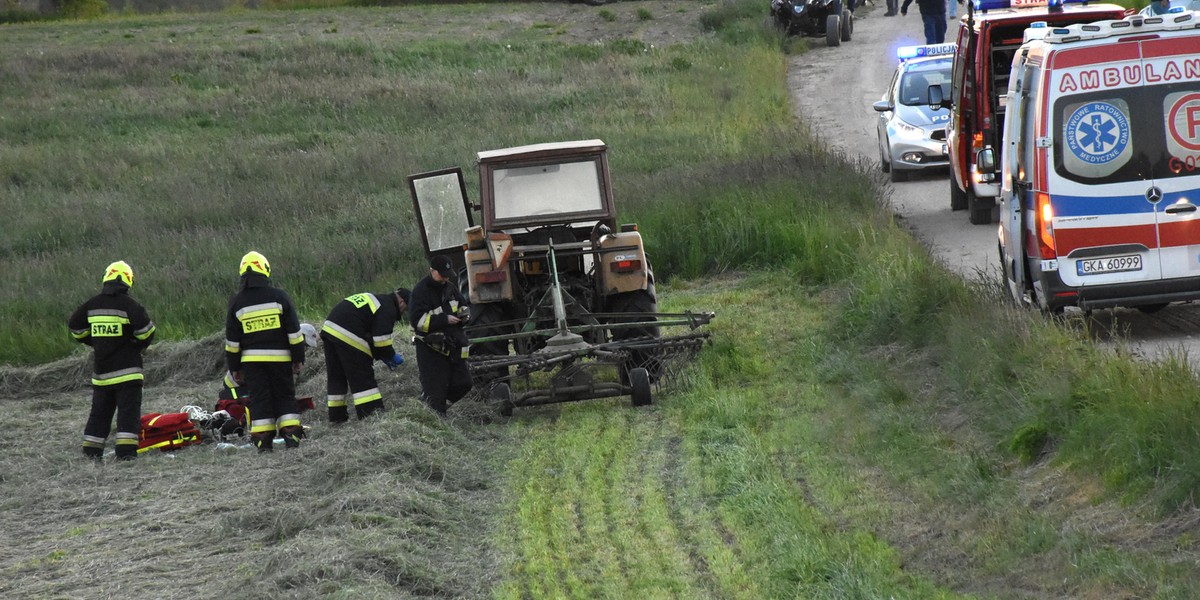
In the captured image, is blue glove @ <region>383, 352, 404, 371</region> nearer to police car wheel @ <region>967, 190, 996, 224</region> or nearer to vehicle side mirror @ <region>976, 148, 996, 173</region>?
vehicle side mirror @ <region>976, 148, 996, 173</region>

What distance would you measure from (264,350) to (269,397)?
0.38m

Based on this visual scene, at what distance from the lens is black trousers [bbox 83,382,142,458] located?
443 inches

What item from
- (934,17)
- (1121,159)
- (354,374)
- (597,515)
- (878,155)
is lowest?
(878,155)

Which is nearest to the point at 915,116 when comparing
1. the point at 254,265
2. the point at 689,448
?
the point at 689,448

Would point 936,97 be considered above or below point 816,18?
below

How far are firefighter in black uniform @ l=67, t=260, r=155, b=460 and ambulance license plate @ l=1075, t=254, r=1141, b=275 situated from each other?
7.18 metres

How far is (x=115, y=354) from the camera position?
37.0ft

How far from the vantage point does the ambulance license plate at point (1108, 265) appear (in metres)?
10.6

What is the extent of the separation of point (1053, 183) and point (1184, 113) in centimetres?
106

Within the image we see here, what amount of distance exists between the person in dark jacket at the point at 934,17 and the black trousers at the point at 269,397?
70.4ft

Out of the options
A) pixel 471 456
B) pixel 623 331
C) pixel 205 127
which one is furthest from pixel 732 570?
pixel 205 127

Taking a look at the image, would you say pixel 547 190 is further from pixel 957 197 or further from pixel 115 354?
pixel 957 197

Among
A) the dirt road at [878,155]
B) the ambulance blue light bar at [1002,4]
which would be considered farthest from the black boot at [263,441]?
the ambulance blue light bar at [1002,4]

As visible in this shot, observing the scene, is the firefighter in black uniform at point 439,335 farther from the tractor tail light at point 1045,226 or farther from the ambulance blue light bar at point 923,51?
the ambulance blue light bar at point 923,51
